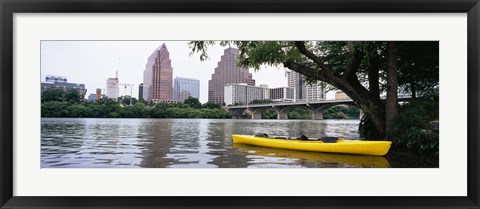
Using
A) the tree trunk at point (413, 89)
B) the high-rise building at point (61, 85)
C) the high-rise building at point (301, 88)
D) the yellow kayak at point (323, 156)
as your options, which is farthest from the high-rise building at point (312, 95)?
the high-rise building at point (61, 85)

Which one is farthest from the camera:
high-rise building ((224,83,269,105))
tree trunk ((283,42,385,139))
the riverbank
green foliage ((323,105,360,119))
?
tree trunk ((283,42,385,139))

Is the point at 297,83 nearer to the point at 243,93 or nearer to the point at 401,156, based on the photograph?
the point at 243,93

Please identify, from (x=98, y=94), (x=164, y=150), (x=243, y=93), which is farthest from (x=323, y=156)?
(x=98, y=94)

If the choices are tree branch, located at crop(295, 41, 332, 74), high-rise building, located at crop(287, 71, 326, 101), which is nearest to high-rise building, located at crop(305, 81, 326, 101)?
high-rise building, located at crop(287, 71, 326, 101)

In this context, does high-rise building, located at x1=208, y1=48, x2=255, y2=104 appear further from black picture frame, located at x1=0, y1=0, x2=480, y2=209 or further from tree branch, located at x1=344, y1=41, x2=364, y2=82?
tree branch, located at x1=344, y1=41, x2=364, y2=82
